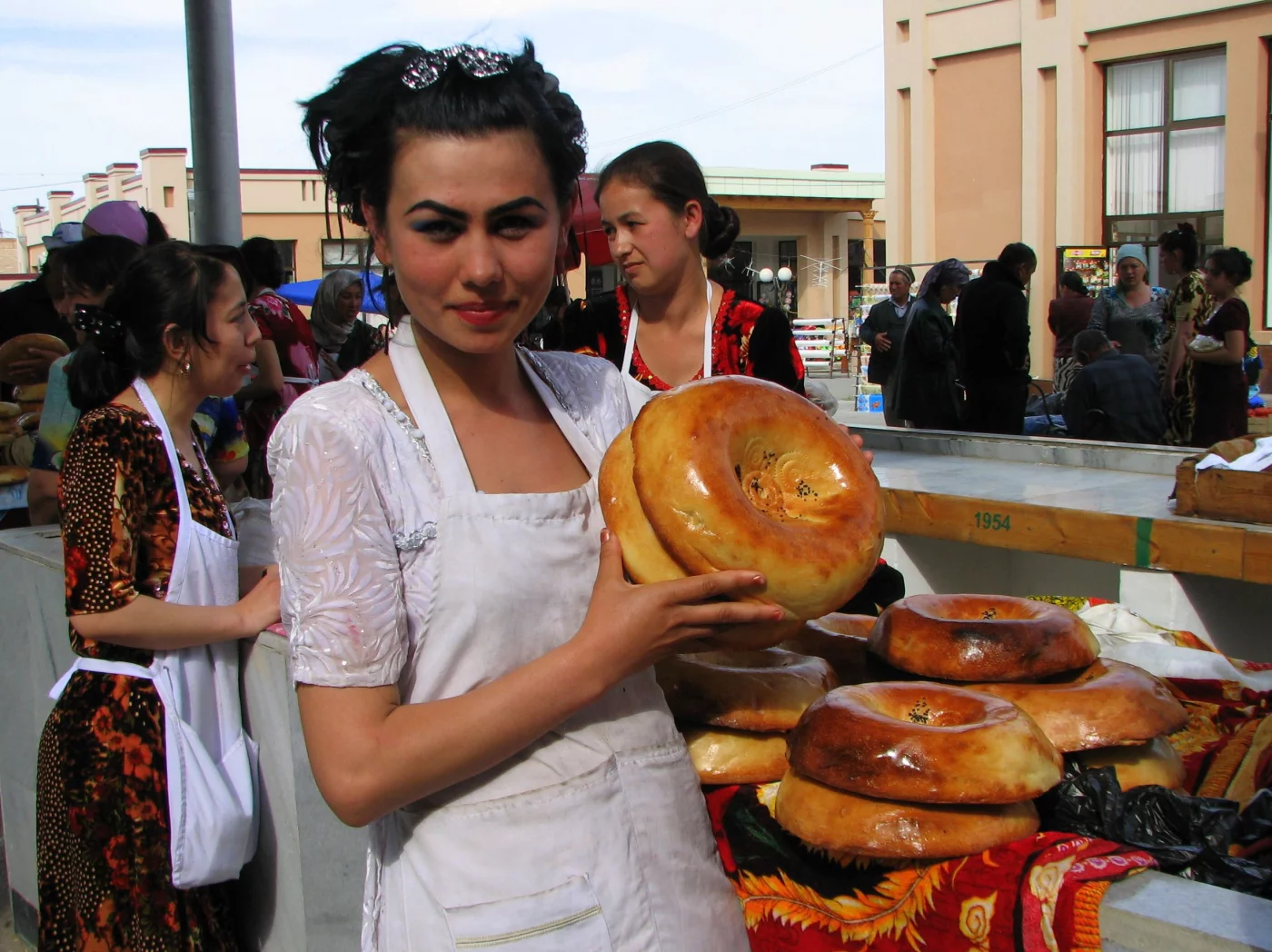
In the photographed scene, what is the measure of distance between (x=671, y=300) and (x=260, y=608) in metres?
1.49

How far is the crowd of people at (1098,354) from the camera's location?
288 inches

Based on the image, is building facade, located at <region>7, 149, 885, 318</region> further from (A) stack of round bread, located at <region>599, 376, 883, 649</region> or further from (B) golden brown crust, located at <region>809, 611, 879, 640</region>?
(A) stack of round bread, located at <region>599, 376, 883, 649</region>

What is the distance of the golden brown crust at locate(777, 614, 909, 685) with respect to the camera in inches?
87.4

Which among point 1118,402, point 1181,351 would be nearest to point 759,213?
point 1181,351

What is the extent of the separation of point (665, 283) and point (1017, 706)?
185cm

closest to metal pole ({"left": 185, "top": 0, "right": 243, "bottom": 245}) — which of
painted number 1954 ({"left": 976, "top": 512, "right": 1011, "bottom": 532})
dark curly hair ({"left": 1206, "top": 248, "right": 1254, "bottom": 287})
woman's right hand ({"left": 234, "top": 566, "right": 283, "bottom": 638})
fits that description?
woman's right hand ({"left": 234, "top": 566, "right": 283, "bottom": 638})

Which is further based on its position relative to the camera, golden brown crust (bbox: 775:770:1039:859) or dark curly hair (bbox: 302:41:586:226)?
golden brown crust (bbox: 775:770:1039:859)

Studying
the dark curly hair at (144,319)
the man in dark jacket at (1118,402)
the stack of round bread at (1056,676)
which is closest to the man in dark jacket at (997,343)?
the man in dark jacket at (1118,402)

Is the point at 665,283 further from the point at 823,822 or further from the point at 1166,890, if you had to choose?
the point at 1166,890

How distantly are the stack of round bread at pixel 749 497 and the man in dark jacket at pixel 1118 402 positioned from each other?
6188 mm

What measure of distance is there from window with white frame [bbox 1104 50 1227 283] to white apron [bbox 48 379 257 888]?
648 inches

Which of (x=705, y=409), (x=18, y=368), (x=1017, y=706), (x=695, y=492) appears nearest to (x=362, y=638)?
(x=695, y=492)

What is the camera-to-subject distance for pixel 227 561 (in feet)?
8.73

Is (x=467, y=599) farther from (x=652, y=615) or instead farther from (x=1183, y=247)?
(x=1183, y=247)
